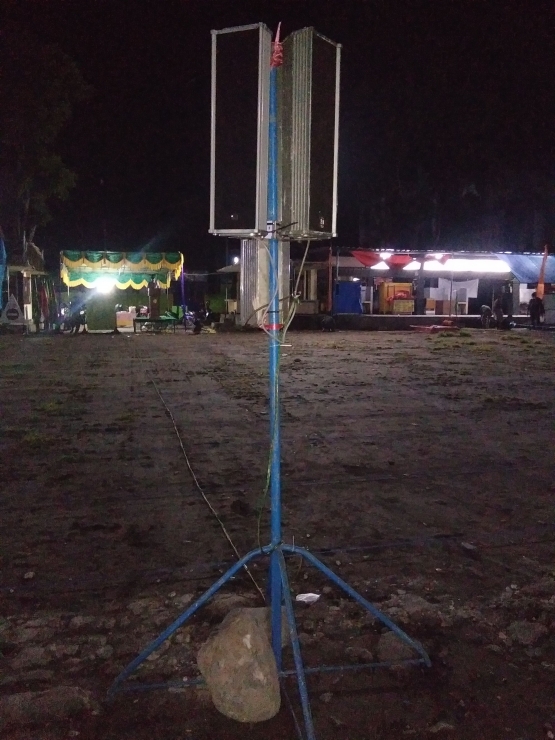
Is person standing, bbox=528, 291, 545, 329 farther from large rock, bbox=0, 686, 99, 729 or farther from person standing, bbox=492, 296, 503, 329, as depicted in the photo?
large rock, bbox=0, 686, 99, 729

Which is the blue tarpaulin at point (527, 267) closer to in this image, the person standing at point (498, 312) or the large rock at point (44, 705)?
the person standing at point (498, 312)

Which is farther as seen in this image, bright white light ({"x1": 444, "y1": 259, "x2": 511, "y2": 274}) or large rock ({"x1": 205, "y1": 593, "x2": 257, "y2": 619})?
bright white light ({"x1": 444, "y1": 259, "x2": 511, "y2": 274})

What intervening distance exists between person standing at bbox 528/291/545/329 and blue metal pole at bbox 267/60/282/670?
29.8 m

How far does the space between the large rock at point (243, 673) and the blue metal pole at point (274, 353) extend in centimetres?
21

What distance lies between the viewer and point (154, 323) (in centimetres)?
2816

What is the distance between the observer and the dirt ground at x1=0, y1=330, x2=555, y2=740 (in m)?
3.02

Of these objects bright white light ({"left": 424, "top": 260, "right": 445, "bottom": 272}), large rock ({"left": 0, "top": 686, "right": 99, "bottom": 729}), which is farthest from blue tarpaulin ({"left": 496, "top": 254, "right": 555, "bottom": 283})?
large rock ({"left": 0, "top": 686, "right": 99, "bottom": 729})

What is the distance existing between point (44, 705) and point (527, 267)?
31.6 metres

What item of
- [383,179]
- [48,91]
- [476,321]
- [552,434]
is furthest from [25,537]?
[383,179]

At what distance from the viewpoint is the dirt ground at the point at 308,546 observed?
302 centimetres

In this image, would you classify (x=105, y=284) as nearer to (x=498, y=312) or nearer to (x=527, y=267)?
(x=498, y=312)

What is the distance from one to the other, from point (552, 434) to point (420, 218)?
125 ft

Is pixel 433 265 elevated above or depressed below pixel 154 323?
above

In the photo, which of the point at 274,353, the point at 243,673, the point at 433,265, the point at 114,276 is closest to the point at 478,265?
the point at 433,265
